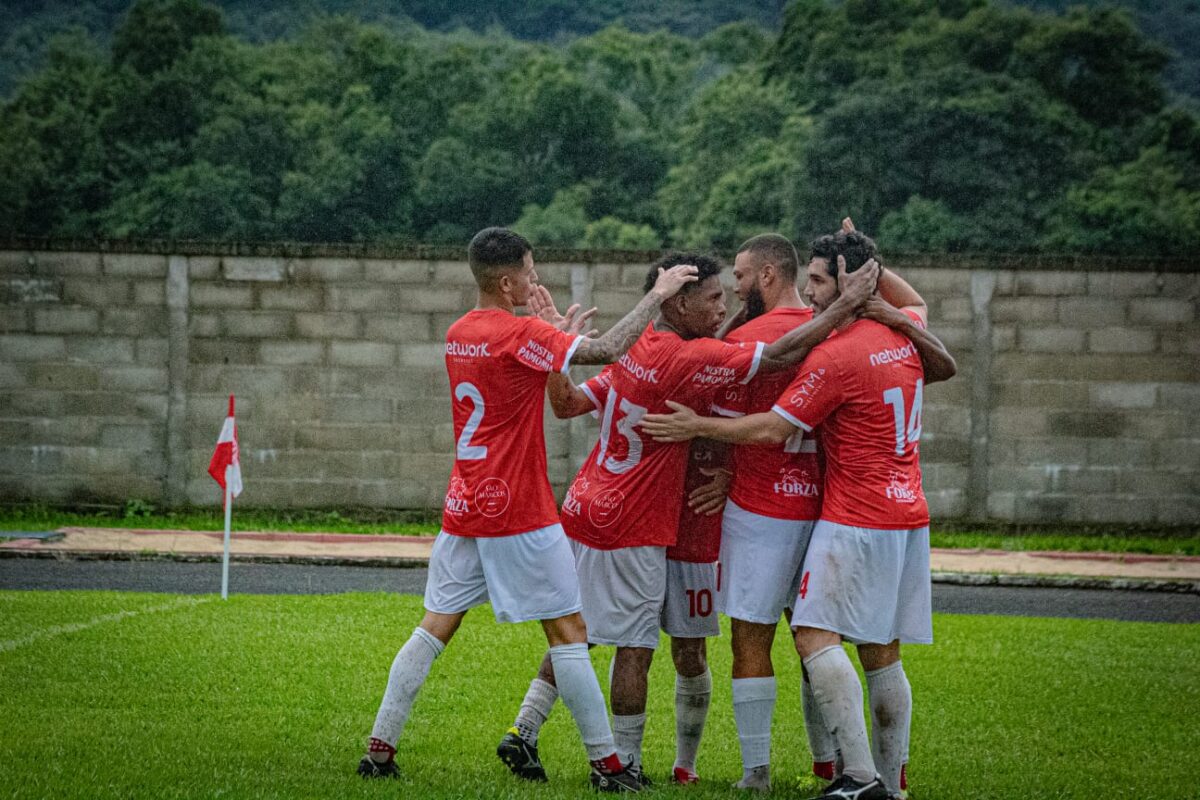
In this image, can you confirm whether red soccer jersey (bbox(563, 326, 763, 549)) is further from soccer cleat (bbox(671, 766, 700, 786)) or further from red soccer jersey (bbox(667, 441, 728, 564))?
soccer cleat (bbox(671, 766, 700, 786))

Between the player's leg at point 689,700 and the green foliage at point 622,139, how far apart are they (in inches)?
1541

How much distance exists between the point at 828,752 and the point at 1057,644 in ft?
12.4

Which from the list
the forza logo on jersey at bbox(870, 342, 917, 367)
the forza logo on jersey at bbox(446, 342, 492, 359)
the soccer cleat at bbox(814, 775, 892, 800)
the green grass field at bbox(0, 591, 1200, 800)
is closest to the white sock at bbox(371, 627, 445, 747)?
the green grass field at bbox(0, 591, 1200, 800)

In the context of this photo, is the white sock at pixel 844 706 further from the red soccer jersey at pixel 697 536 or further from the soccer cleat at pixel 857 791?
the red soccer jersey at pixel 697 536

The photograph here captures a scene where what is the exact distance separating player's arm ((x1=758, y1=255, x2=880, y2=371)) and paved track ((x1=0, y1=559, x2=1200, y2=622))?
18.6 feet

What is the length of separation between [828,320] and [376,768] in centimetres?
256

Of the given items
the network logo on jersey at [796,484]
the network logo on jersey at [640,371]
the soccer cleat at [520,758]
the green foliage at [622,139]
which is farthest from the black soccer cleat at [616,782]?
the green foliage at [622,139]

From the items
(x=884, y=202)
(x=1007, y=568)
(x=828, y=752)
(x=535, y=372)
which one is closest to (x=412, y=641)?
(x=535, y=372)

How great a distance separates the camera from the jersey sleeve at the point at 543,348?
580 centimetres

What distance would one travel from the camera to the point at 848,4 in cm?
6131

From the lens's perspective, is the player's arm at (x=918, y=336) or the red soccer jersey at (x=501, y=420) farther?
the player's arm at (x=918, y=336)

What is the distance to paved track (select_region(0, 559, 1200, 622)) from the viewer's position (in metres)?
11.0

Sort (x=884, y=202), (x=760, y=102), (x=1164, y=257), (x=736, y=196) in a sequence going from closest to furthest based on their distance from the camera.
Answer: (x=1164, y=257), (x=884, y=202), (x=736, y=196), (x=760, y=102)

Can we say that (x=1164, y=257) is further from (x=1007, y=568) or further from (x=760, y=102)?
(x=760, y=102)
